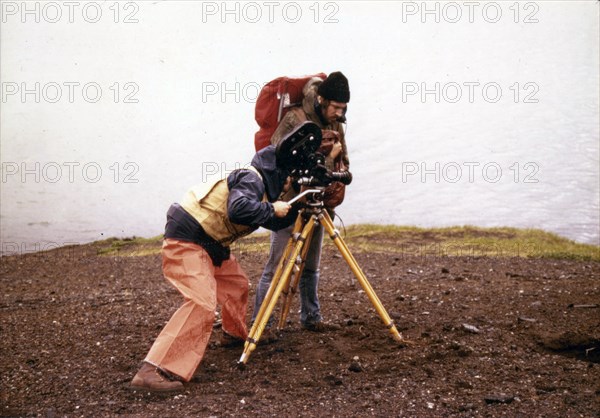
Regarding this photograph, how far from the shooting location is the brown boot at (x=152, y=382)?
15.3 ft

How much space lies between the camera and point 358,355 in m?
5.40

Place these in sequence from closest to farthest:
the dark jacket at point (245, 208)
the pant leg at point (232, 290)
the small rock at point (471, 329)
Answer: the dark jacket at point (245, 208) → the pant leg at point (232, 290) → the small rock at point (471, 329)

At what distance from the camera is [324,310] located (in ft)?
22.6

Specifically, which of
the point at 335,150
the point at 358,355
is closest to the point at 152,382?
the point at 358,355

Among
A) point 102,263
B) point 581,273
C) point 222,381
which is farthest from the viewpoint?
point 102,263

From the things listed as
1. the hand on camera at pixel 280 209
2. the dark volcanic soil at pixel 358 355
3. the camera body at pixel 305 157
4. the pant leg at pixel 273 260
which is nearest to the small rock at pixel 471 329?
the dark volcanic soil at pixel 358 355

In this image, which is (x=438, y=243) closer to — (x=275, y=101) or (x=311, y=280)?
(x=311, y=280)

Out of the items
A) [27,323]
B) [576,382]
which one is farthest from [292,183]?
[27,323]

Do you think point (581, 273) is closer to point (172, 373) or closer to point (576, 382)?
point (576, 382)

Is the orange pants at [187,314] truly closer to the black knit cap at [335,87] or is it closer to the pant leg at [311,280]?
the pant leg at [311,280]

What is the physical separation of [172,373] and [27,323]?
125 inches

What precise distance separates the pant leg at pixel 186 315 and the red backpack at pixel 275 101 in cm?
125

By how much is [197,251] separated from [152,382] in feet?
3.38

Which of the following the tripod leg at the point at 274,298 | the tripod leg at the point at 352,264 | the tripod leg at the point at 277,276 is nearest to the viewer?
the tripod leg at the point at 274,298
